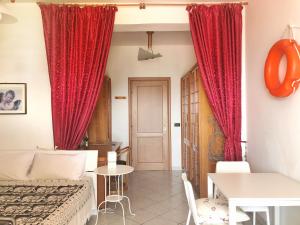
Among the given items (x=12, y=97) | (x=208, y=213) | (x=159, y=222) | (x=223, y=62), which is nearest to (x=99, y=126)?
(x=12, y=97)

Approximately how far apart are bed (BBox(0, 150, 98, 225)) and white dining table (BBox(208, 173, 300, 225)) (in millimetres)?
1367

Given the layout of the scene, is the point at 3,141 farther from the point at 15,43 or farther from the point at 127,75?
the point at 127,75

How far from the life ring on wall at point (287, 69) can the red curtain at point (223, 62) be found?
70 centimetres

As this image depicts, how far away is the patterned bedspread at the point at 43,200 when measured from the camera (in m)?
2.12

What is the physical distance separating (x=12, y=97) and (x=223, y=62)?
2948 mm

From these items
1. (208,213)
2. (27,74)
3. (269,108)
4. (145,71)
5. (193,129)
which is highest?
(145,71)

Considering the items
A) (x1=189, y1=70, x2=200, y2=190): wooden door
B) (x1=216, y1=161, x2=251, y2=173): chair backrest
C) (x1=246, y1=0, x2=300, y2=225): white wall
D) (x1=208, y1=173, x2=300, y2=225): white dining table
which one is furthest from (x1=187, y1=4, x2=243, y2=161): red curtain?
(x1=208, y1=173, x2=300, y2=225): white dining table

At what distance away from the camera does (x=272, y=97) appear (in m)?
2.86

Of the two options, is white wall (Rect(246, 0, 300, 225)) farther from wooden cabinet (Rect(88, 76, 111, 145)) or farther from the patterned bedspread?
wooden cabinet (Rect(88, 76, 111, 145))

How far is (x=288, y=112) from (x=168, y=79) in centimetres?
384

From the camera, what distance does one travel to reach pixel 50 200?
2.51m

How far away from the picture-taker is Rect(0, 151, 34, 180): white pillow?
124 inches

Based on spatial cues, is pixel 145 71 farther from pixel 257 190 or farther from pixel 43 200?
pixel 257 190

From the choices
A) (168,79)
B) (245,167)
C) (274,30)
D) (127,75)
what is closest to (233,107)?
(245,167)
